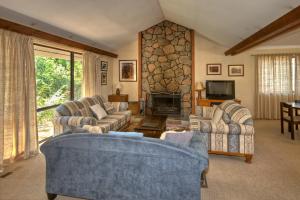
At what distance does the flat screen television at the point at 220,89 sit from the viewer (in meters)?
7.52

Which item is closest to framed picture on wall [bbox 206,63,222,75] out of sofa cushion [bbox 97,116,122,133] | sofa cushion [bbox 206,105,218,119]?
sofa cushion [bbox 206,105,218,119]

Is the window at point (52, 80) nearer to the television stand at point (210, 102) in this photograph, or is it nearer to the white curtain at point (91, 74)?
the white curtain at point (91, 74)

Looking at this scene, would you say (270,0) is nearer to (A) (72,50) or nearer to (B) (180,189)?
(B) (180,189)

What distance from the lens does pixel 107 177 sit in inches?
85.9

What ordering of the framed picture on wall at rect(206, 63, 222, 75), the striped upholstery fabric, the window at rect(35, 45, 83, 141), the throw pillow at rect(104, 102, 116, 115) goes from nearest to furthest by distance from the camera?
1. the striped upholstery fabric
2. the window at rect(35, 45, 83, 141)
3. the throw pillow at rect(104, 102, 116, 115)
4. the framed picture on wall at rect(206, 63, 222, 75)

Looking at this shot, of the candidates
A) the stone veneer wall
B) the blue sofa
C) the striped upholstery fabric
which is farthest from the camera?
the stone veneer wall

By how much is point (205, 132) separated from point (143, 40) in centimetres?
533

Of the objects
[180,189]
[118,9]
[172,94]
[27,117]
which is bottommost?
[180,189]

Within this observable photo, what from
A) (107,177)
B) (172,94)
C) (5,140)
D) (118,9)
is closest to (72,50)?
(118,9)

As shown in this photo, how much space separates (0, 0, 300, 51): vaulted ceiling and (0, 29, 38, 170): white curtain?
1.43ft

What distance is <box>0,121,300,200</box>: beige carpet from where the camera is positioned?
2645mm

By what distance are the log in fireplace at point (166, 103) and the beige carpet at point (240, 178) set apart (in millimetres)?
3749

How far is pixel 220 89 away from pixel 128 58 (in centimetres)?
362

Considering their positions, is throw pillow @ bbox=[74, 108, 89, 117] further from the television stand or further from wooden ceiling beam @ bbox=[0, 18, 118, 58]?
the television stand
